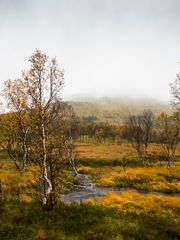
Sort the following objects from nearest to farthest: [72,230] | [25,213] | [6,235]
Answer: [6,235] → [72,230] → [25,213]

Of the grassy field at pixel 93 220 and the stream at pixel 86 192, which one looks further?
the stream at pixel 86 192

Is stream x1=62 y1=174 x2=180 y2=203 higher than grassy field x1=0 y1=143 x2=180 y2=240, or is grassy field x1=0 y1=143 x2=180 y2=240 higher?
grassy field x1=0 y1=143 x2=180 y2=240

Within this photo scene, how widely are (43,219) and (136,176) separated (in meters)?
31.3

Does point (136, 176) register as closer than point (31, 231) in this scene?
No

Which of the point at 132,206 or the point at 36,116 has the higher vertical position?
the point at 36,116

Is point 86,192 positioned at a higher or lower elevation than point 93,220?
lower

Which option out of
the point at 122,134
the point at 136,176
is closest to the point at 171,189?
the point at 136,176

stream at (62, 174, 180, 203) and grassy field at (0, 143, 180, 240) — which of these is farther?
stream at (62, 174, 180, 203)

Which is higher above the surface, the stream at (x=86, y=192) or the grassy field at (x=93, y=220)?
the grassy field at (x=93, y=220)

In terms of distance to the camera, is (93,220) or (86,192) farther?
(86,192)

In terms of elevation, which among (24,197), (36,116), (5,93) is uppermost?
(5,93)

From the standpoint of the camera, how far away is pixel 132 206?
90.5 ft

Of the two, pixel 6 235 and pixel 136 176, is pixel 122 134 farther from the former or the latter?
pixel 6 235

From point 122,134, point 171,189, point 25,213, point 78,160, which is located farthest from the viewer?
point 122,134
